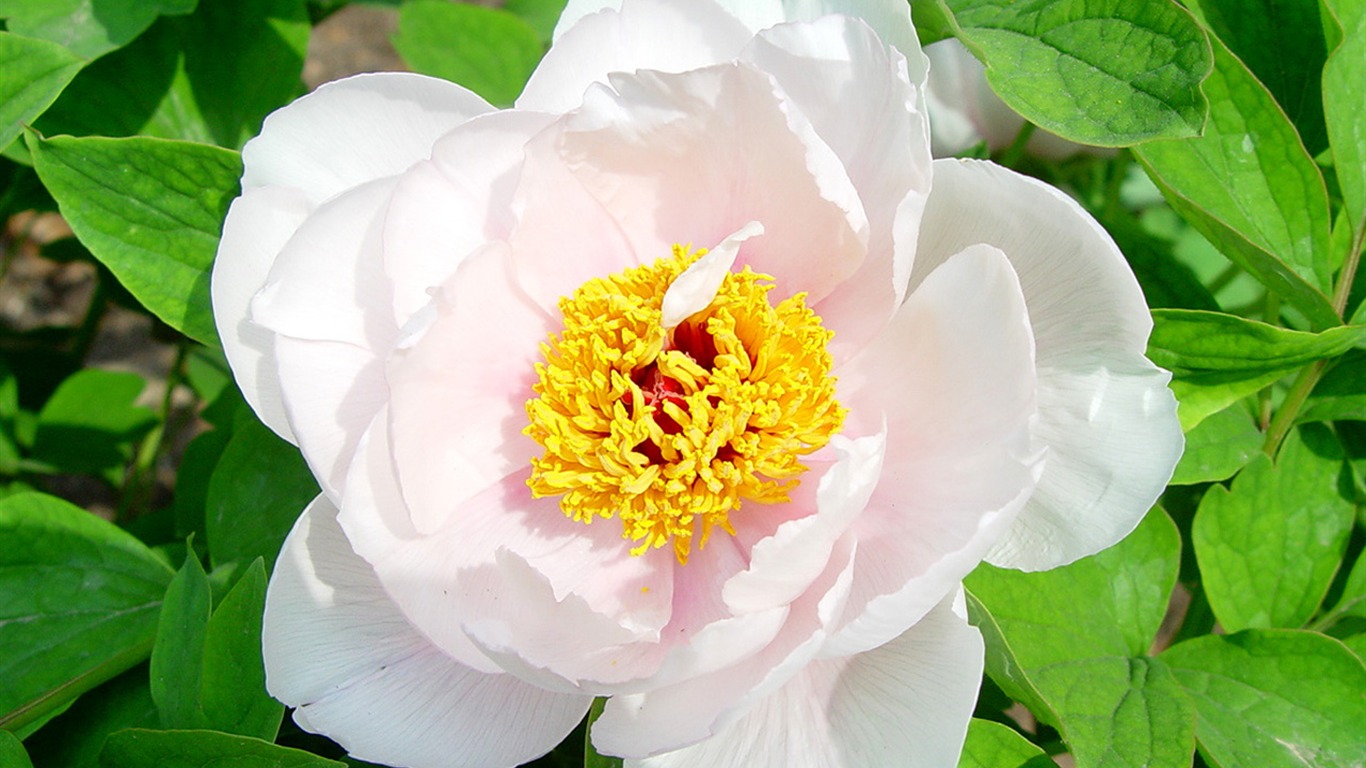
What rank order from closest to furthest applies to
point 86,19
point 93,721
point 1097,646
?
point 1097,646, point 93,721, point 86,19

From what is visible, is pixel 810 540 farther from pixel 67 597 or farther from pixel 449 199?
pixel 67 597

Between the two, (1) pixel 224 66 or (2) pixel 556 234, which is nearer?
(2) pixel 556 234

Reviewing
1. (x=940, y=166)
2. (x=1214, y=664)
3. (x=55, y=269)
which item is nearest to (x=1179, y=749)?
(x=1214, y=664)

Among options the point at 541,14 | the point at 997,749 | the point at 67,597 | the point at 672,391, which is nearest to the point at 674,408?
the point at 672,391

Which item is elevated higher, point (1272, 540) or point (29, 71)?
point (29, 71)

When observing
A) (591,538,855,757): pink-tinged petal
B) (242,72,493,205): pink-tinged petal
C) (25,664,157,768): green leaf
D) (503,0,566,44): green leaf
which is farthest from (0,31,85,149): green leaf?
(503,0,566,44): green leaf

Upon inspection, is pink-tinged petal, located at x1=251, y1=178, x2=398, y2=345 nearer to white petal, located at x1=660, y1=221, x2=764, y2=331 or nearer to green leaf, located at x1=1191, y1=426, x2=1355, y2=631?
white petal, located at x1=660, y1=221, x2=764, y2=331

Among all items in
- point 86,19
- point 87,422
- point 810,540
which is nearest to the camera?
point 810,540

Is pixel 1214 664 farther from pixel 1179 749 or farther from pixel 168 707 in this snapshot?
pixel 168 707

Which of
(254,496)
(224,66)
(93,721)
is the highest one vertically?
(224,66)
